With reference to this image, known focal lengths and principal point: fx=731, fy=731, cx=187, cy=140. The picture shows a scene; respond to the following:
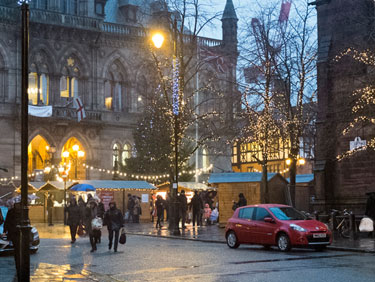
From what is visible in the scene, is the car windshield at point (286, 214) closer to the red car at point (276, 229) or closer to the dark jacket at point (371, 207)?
the red car at point (276, 229)

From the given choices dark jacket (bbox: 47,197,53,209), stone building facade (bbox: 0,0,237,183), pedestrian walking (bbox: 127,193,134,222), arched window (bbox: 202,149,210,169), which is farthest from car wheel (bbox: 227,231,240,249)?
arched window (bbox: 202,149,210,169)

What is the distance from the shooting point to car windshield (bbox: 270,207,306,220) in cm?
2208

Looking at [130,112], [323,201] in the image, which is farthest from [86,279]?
[130,112]

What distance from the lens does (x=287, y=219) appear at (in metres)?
21.9

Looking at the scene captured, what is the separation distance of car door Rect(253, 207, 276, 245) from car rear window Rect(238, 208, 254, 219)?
0.26m

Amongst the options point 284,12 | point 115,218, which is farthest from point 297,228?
point 284,12

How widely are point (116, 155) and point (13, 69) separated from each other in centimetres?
965

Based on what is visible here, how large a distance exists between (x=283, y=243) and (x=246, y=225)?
5.46ft

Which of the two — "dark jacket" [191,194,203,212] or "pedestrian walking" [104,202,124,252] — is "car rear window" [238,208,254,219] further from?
"dark jacket" [191,194,203,212]

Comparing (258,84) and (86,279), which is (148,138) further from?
(86,279)

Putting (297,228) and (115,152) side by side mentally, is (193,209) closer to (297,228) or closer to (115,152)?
(297,228)

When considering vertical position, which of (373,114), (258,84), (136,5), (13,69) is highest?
(136,5)

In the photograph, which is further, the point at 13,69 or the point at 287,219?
the point at 13,69

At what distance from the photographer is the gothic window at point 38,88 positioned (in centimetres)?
5438
